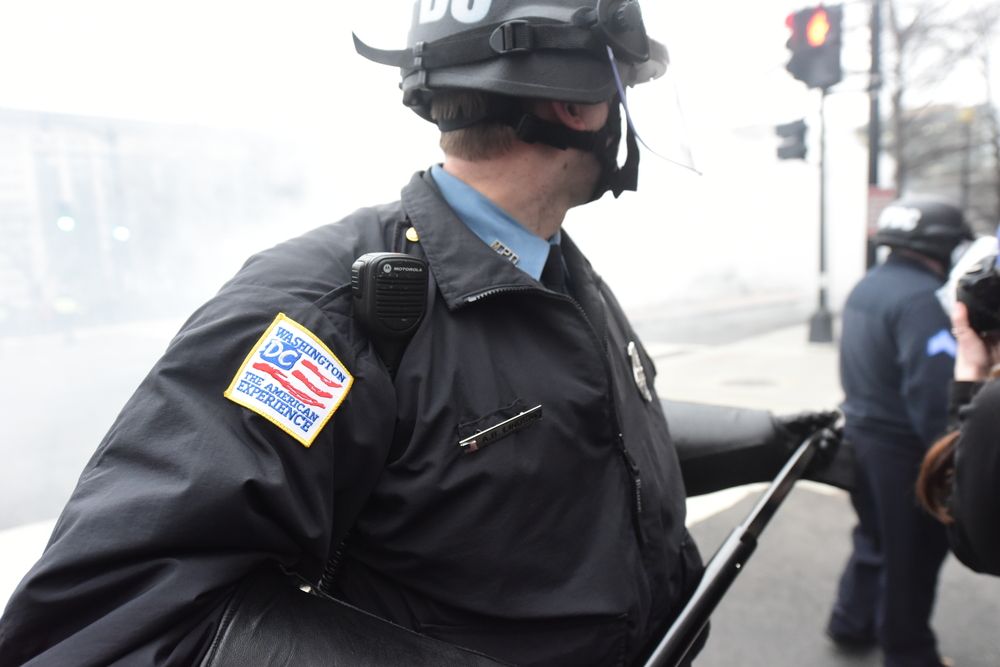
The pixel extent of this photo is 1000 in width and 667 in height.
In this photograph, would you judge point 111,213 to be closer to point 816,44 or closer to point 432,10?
point 432,10

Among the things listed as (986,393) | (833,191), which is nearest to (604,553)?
(986,393)

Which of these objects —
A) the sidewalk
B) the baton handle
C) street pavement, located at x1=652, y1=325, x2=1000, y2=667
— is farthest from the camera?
the sidewalk

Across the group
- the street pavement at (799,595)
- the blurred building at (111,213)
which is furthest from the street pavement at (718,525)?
the blurred building at (111,213)

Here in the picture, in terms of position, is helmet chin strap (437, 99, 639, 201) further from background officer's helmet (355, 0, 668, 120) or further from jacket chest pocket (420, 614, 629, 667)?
jacket chest pocket (420, 614, 629, 667)

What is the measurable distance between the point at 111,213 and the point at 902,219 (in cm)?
279

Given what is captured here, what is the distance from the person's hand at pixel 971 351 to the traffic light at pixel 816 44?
533cm

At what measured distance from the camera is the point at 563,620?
1079mm

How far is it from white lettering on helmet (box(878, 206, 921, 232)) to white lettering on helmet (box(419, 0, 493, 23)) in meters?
2.23

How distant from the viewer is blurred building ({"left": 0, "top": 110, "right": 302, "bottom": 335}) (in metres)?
2.04

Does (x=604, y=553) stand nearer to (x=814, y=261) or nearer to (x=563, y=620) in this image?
(x=563, y=620)

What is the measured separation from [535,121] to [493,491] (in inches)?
25.0

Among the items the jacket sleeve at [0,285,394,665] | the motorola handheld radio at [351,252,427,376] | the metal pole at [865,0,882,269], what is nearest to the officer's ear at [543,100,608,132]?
the motorola handheld radio at [351,252,427,376]

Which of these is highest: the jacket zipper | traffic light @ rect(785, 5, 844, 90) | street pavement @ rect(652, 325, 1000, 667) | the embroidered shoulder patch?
traffic light @ rect(785, 5, 844, 90)

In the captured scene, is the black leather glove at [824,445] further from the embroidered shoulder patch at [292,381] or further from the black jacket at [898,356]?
the embroidered shoulder patch at [292,381]
